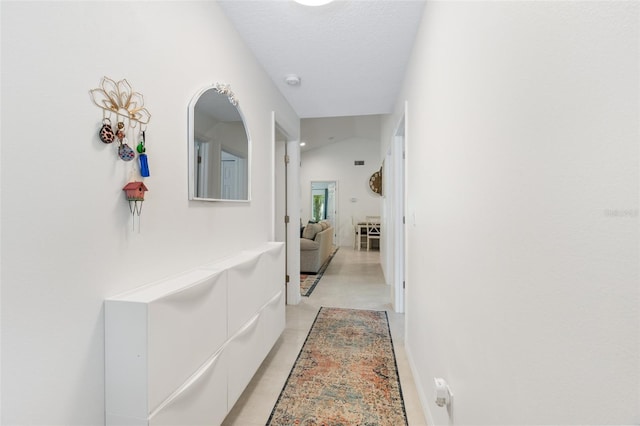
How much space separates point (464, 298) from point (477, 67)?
2.48 ft

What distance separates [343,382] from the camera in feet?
6.55

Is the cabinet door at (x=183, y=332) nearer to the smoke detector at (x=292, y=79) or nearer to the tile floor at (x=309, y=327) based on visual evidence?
the tile floor at (x=309, y=327)

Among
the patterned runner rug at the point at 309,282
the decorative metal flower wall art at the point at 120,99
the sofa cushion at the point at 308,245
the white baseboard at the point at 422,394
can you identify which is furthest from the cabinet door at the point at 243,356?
the sofa cushion at the point at 308,245

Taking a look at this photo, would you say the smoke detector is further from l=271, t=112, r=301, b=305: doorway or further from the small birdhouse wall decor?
the small birdhouse wall decor

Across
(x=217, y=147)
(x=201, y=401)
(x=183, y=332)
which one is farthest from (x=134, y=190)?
(x=201, y=401)

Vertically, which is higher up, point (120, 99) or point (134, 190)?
point (120, 99)

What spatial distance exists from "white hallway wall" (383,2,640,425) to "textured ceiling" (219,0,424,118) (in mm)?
748

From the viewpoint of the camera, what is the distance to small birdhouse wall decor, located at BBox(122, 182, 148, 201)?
3.48 ft

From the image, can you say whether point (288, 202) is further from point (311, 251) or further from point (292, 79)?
point (311, 251)

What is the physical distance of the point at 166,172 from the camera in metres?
1.30

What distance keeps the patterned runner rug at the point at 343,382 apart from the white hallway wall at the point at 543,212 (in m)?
0.66

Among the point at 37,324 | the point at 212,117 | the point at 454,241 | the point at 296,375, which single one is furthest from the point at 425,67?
the point at 296,375

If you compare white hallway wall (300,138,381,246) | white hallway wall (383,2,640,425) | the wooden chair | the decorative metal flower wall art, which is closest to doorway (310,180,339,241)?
white hallway wall (300,138,381,246)

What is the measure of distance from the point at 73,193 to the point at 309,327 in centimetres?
243
